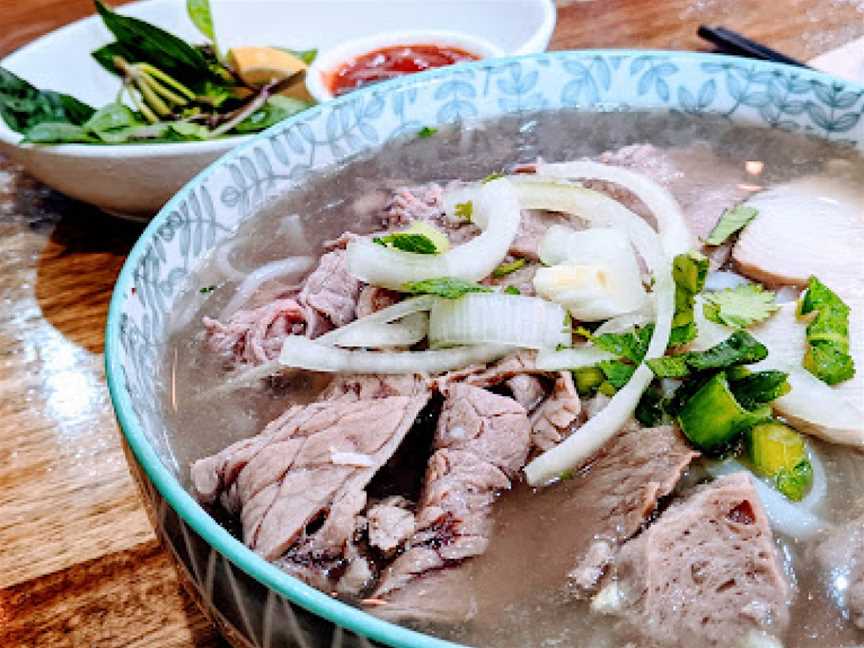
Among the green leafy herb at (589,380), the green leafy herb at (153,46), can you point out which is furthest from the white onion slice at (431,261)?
the green leafy herb at (153,46)

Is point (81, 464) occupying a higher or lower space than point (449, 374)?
lower

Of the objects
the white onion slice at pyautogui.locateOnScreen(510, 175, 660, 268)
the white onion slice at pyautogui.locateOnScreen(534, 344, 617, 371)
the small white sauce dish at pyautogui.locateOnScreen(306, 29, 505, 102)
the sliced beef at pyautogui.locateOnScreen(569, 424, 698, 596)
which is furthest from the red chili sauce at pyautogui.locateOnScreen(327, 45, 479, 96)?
the sliced beef at pyautogui.locateOnScreen(569, 424, 698, 596)

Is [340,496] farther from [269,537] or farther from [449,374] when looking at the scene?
[449,374]

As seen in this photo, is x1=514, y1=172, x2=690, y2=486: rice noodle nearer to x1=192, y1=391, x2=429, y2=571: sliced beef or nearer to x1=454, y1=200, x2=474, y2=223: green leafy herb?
x1=454, y1=200, x2=474, y2=223: green leafy herb

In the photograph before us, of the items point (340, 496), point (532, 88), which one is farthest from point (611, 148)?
point (340, 496)

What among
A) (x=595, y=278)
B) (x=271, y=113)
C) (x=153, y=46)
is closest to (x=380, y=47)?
(x=271, y=113)

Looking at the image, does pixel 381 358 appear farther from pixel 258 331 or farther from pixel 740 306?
pixel 740 306
